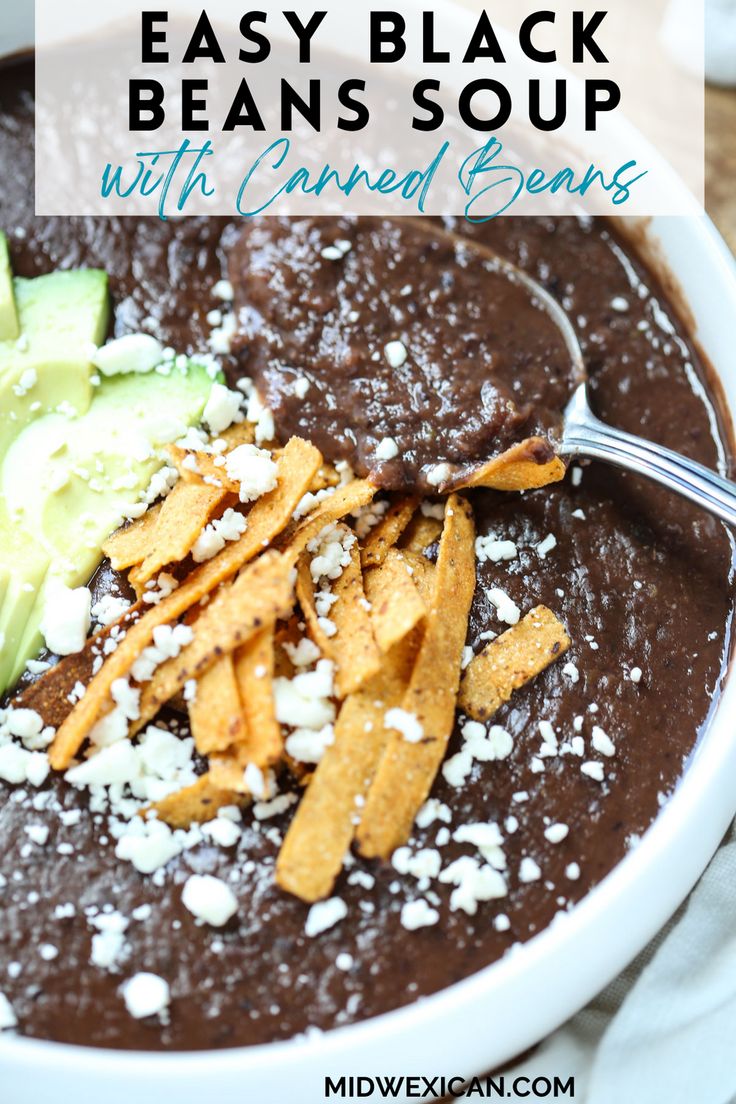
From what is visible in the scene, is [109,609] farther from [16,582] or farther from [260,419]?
[260,419]

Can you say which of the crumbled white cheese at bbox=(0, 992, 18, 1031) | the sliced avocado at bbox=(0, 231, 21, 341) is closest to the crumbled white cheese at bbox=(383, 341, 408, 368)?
the sliced avocado at bbox=(0, 231, 21, 341)

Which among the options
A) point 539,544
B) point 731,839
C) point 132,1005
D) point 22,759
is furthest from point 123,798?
point 731,839

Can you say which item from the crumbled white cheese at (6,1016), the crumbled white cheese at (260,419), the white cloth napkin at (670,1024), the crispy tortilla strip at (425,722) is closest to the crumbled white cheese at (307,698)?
the crispy tortilla strip at (425,722)

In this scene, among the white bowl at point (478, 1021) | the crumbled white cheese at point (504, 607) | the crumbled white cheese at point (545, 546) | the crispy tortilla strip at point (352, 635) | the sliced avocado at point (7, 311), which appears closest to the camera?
the white bowl at point (478, 1021)

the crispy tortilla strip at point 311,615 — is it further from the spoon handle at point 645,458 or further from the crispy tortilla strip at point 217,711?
the spoon handle at point 645,458

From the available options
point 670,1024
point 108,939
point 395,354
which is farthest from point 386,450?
point 670,1024
